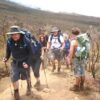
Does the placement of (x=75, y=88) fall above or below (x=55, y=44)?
below

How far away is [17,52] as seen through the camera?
9109 mm

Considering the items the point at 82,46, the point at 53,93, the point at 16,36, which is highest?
the point at 16,36

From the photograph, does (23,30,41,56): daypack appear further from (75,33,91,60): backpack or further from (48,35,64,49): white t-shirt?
(48,35,64,49): white t-shirt

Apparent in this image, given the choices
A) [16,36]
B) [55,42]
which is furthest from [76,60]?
[55,42]

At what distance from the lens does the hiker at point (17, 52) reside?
29.4ft

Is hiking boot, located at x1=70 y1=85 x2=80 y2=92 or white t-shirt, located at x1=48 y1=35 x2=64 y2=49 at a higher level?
white t-shirt, located at x1=48 y1=35 x2=64 y2=49

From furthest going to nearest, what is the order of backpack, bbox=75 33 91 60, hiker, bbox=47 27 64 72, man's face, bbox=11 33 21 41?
hiker, bbox=47 27 64 72 < backpack, bbox=75 33 91 60 < man's face, bbox=11 33 21 41

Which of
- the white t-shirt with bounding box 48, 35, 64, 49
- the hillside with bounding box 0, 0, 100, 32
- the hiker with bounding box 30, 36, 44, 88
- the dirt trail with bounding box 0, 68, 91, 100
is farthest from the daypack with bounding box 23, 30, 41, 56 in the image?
the hillside with bounding box 0, 0, 100, 32

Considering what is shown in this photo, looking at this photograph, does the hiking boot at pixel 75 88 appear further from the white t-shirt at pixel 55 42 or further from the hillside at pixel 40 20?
the hillside at pixel 40 20

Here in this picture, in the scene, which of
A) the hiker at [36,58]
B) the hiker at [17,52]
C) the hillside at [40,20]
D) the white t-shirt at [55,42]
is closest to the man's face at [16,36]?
the hiker at [17,52]

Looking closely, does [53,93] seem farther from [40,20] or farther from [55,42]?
[40,20]

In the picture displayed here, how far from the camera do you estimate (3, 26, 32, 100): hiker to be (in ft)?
29.4

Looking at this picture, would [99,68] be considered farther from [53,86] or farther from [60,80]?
[53,86]

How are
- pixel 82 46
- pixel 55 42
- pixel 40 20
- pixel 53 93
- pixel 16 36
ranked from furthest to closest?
1. pixel 40 20
2. pixel 55 42
3. pixel 53 93
4. pixel 82 46
5. pixel 16 36
